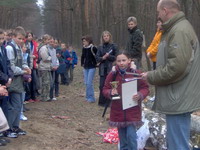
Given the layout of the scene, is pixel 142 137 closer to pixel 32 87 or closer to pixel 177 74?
pixel 177 74

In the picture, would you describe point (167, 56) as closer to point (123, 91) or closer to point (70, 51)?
point (123, 91)

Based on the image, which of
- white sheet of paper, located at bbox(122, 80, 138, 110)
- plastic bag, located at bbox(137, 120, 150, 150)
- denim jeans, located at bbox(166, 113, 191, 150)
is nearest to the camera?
denim jeans, located at bbox(166, 113, 191, 150)

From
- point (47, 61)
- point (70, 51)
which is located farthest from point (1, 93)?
point (70, 51)

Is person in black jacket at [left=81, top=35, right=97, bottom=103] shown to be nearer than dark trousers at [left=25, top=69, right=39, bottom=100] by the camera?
No

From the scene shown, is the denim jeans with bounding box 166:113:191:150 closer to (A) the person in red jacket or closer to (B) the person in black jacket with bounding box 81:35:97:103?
(A) the person in red jacket

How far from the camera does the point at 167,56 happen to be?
4.22 metres

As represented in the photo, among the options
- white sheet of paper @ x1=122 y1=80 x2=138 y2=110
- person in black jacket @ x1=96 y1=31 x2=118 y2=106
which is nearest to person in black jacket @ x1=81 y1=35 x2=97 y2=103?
person in black jacket @ x1=96 y1=31 x2=118 y2=106

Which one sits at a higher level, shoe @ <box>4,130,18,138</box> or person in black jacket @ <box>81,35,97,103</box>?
person in black jacket @ <box>81,35,97,103</box>

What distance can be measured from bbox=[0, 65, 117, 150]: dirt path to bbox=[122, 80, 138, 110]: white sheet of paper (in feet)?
6.03

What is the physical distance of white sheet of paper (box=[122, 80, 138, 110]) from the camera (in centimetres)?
525

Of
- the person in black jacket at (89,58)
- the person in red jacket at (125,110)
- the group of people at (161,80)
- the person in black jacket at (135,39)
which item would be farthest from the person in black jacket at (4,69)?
the person in black jacket at (89,58)

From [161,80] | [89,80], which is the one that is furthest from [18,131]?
[89,80]

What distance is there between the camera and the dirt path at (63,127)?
676 centimetres

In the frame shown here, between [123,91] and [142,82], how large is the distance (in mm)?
426
